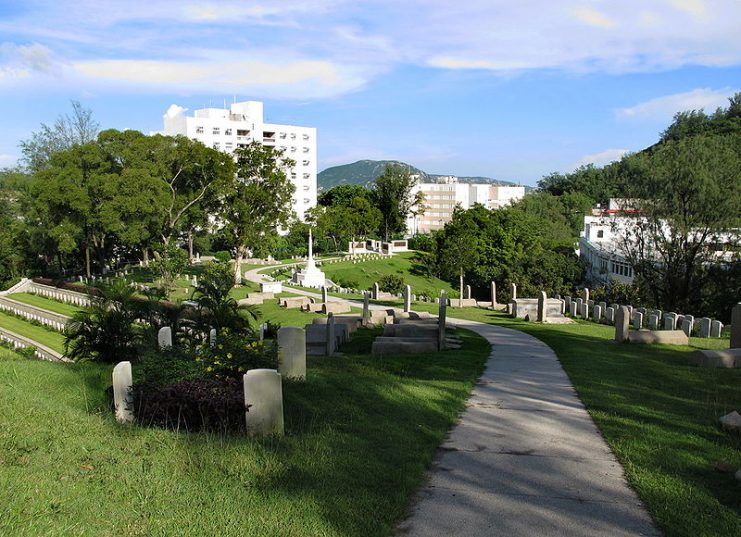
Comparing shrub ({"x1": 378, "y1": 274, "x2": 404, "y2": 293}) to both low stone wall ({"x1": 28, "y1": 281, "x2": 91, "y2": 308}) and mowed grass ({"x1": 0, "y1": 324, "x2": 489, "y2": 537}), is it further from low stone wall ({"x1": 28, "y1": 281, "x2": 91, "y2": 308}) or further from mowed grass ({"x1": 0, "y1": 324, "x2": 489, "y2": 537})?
mowed grass ({"x1": 0, "y1": 324, "x2": 489, "y2": 537})

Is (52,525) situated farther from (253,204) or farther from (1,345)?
(253,204)

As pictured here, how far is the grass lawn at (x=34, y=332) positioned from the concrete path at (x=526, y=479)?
24.4m

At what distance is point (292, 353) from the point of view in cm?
1046

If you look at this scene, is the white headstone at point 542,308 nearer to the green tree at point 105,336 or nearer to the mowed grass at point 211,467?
the green tree at point 105,336

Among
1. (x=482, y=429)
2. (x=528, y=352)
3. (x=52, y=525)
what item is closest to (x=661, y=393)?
(x=482, y=429)

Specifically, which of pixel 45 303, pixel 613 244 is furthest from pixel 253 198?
pixel 613 244

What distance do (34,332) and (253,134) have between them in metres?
69.3

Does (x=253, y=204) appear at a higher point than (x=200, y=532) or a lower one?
higher

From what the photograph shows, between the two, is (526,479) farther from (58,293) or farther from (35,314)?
(58,293)

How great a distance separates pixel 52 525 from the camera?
491cm

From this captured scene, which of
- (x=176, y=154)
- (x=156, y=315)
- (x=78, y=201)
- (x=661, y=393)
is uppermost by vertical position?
(x=176, y=154)

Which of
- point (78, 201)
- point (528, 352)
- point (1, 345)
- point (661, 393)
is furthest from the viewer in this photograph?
point (78, 201)

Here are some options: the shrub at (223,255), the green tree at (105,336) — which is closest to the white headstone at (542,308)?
the green tree at (105,336)

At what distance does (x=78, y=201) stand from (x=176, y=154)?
25.8ft
